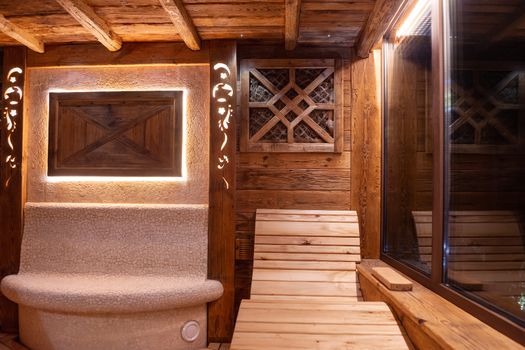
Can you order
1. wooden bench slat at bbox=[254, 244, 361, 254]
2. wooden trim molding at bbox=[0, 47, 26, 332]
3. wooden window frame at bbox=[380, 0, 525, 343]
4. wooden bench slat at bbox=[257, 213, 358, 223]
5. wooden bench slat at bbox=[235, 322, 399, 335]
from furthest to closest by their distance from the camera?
wooden trim molding at bbox=[0, 47, 26, 332] → wooden bench slat at bbox=[257, 213, 358, 223] → wooden bench slat at bbox=[254, 244, 361, 254] → wooden window frame at bbox=[380, 0, 525, 343] → wooden bench slat at bbox=[235, 322, 399, 335]

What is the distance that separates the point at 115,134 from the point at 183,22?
134cm

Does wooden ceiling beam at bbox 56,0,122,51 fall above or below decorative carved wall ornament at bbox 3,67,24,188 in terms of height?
above

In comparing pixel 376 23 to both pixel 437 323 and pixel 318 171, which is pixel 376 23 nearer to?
pixel 318 171

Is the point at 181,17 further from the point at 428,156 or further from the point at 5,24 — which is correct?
the point at 428,156

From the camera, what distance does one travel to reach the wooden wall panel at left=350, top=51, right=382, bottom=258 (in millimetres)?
3273

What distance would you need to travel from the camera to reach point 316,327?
2002 millimetres

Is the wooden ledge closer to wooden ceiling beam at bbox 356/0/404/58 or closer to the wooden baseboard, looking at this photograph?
wooden ceiling beam at bbox 356/0/404/58

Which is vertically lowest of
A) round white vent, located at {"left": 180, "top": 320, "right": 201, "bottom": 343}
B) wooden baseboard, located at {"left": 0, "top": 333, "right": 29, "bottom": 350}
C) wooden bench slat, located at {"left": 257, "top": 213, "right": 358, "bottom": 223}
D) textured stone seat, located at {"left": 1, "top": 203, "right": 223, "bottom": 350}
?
wooden baseboard, located at {"left": 0, "top": 333, "right": 29, "bottom": 350}

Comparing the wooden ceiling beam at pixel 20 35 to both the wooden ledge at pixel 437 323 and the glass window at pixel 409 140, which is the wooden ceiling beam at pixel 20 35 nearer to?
the glass window at pixel 409 140

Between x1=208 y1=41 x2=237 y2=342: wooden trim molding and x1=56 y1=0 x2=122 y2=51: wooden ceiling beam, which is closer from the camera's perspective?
x1=56 y1=0 x2=122 y2=51: wooden ceiling beam

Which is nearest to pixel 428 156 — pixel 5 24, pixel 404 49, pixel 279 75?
pixel 404 49

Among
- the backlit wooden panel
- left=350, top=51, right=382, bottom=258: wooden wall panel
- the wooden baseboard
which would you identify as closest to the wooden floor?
left=350, top=51, right=382, bottom=258: wooden wall panel

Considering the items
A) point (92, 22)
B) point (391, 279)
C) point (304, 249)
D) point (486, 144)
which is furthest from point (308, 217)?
point (92, 22)

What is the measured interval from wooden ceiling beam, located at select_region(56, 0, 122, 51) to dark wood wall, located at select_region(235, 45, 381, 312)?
3.90ft
